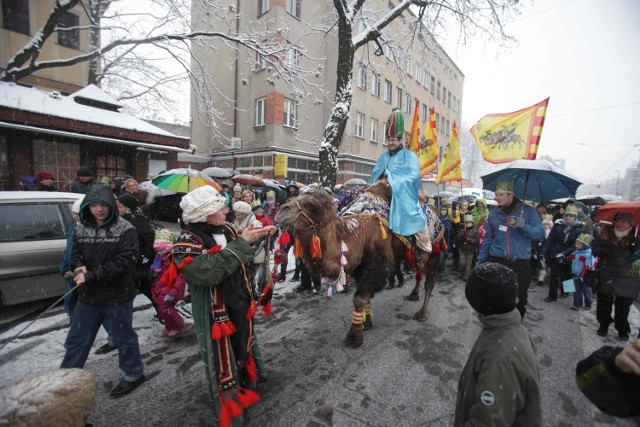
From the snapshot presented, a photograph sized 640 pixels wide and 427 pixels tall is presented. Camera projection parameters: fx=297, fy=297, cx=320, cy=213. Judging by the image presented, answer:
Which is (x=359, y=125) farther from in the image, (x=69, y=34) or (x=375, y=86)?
(x=69, y=34)

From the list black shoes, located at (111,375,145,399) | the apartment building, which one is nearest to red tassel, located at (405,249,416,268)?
Answer: black shoes, located at (111,375,145,399)

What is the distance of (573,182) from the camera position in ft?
12.6

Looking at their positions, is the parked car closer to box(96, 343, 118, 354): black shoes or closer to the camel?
box(96, 343, 118, 354): black shoes

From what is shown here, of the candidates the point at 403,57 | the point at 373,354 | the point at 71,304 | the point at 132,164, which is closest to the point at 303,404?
the point at 373,354

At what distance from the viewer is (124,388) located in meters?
2.83

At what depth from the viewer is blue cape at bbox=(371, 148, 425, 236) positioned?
12.8 ft

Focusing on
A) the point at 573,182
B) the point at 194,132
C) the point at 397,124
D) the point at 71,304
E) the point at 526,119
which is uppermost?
the point at 194,132

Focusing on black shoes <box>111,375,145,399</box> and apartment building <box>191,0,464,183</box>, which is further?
apartment building <box>191,0,464,183</box>

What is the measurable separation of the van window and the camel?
395cm

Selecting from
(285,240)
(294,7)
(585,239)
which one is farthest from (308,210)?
(294,7)

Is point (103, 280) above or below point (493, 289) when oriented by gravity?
below

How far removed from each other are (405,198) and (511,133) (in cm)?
332

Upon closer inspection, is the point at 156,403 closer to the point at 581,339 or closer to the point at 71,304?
the point at 71,304

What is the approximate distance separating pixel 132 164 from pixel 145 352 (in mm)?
9763
